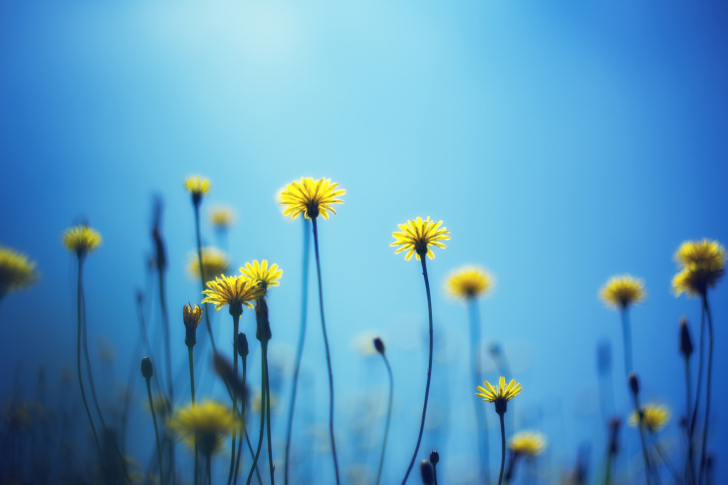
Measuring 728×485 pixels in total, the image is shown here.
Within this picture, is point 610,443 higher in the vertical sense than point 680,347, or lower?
lower

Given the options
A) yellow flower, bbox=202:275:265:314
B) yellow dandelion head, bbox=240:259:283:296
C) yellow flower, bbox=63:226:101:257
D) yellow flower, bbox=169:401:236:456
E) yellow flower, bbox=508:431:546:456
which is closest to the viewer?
yellow flower, bbox=169:401:236:456

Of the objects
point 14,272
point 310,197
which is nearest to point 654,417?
point 310,197

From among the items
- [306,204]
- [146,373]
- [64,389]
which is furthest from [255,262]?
[64,389]

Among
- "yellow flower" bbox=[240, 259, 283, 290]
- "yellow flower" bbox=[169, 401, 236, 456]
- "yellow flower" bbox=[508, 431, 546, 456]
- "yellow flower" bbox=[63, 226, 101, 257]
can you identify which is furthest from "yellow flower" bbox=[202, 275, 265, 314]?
"yellow flower" bbox=[508, 431, 546, 456]

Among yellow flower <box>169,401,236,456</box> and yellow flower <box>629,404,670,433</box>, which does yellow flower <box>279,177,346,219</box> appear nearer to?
yellow flower <box>169,401,236,456</box>

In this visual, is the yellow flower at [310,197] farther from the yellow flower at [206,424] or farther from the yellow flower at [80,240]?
the yellow flower at [80,240]

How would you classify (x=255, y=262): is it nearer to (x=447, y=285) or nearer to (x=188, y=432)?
(x=188, y=432)

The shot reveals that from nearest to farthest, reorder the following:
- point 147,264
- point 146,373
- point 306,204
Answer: point 146,373 → point 306,204 → point 147,264
